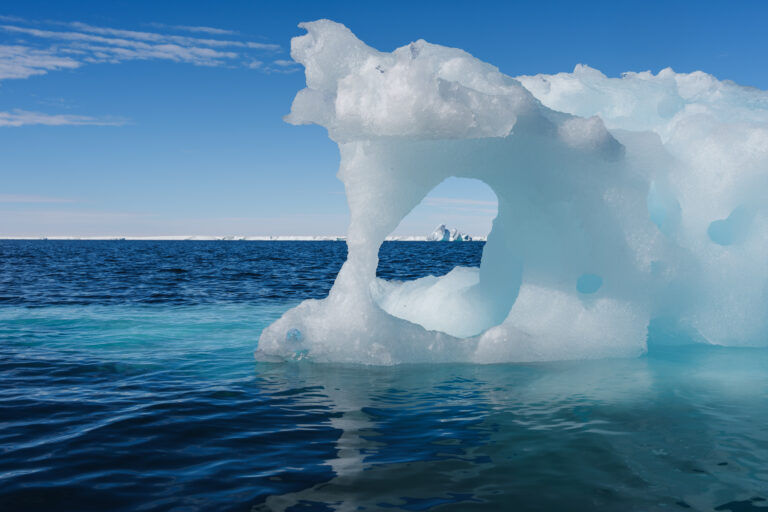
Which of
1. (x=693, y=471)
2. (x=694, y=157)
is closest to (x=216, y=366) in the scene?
(x=693, y=471)

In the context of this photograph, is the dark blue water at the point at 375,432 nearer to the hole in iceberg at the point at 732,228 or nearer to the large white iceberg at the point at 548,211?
the large white iceberg at the point at 548,211

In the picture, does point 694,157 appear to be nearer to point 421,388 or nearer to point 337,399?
point 421,388

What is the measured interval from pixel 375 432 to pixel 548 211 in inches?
184

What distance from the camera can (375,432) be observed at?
17.8 feet

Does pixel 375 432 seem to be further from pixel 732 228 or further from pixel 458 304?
pixel 732 228

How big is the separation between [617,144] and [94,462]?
721cm

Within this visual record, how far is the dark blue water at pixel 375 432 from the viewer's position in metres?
4.09

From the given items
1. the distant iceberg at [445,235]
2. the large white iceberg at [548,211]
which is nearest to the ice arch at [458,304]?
the large white iceberg at [548,211]

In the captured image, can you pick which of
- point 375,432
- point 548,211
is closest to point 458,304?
point 548,211

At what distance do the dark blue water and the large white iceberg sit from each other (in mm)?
429

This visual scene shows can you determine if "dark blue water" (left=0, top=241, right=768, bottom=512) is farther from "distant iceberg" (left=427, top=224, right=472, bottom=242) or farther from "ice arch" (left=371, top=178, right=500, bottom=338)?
"distant iceberg" (left=427, top=224, right=472, bottom=242)

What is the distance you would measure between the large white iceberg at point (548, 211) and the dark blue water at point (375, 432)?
0.43 meters

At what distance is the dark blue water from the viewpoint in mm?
4094

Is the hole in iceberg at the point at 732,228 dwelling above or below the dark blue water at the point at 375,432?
above
